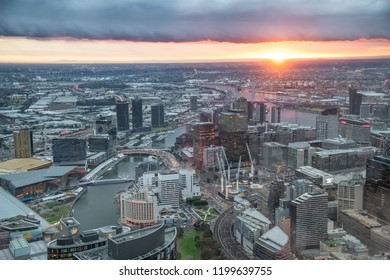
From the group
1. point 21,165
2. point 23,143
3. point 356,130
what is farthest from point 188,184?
point 356,130

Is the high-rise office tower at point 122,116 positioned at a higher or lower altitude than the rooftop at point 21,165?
higher

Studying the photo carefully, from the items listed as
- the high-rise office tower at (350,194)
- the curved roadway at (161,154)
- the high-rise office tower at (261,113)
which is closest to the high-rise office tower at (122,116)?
the curved roadway at (161,154)

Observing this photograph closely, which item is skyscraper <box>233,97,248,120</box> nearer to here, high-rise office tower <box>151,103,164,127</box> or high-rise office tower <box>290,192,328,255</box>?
high-rise office tower <box>151,103,164,127</box>

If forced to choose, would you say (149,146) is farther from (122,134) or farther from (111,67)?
(111,67)

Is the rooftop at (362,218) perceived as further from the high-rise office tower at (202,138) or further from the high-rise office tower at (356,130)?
the high-rise office tower at (202,138)

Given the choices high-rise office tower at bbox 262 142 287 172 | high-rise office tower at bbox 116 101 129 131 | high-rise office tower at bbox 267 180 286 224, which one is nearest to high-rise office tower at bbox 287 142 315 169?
high-rise office tower at bbox 262 142 287 172

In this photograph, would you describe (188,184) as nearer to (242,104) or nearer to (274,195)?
(274,195)
